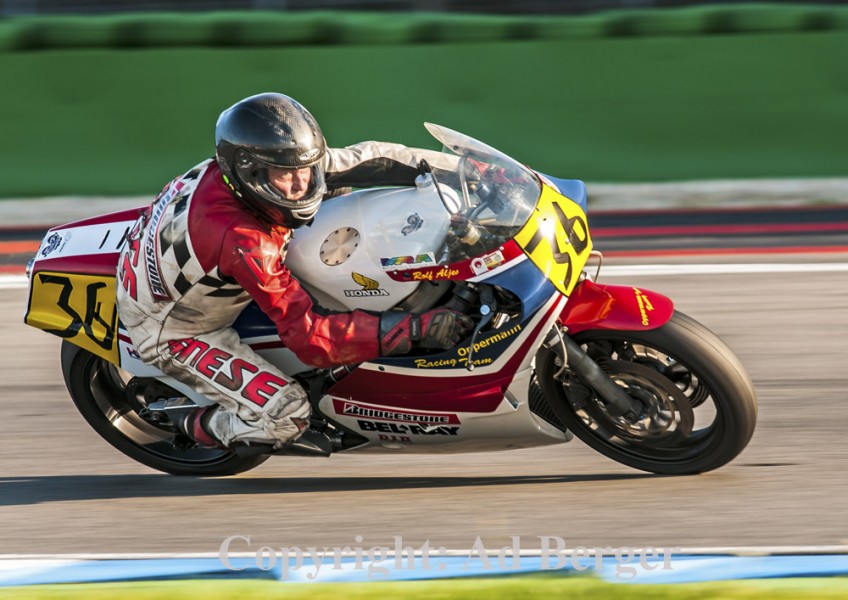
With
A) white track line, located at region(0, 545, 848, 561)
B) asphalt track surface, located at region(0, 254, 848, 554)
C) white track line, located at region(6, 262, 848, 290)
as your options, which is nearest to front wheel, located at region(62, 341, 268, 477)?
asphalt track surface, located at region(0, 254, 848, 554)

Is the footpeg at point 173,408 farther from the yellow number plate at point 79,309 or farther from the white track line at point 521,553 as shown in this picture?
the white track line at point 521,553

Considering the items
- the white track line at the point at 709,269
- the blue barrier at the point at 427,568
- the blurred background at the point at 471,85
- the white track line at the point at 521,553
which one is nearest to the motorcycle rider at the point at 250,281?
the white track line at the point at 521,553

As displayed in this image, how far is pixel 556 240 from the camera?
14.5 feet

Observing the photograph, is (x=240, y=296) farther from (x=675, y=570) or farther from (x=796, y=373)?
(x=796, y=373)

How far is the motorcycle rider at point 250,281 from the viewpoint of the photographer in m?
4.28

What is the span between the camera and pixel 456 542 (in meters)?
4.43

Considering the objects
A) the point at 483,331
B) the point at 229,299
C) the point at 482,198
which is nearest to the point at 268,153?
the point at 229,299

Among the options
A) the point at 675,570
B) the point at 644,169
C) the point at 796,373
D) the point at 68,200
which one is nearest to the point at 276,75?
the point at 68,200

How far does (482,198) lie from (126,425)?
6.12 ft

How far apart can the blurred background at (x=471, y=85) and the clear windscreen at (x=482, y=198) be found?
5802 mm

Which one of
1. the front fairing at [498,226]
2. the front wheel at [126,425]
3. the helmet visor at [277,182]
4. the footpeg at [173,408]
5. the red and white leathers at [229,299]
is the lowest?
the front wheel at [126,425]

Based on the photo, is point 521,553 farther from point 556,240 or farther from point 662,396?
point 556,240

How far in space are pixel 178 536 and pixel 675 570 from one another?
1.79 m

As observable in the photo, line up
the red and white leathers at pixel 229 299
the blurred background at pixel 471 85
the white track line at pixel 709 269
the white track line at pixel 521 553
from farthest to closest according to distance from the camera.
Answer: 1. the blurred background at pixel 471 85
2. the white track line at pixel 709 269
3. the red and white leathers at pixel 229 299
4. the white track line at pixel 521 553
